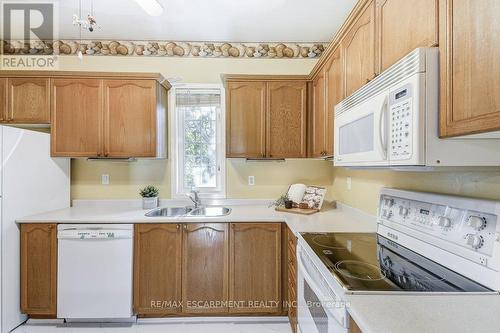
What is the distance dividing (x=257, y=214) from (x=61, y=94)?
6.79ft

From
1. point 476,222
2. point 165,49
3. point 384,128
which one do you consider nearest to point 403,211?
point 476,222

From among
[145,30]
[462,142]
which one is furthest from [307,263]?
[145,30]

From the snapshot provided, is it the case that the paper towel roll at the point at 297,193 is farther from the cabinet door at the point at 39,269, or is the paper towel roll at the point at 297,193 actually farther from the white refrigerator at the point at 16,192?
the white refrigerator at the point at 16,192

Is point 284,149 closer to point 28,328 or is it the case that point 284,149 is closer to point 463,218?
point 463,218

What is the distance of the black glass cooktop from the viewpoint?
94cm

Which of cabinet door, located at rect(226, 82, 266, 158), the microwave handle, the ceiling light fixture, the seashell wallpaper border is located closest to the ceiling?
the seashell wallpaper border

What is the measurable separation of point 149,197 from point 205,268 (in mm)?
920

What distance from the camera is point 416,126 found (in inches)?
35.4

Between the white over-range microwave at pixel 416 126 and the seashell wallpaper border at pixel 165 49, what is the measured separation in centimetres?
191

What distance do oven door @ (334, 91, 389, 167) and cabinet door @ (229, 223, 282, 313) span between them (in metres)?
0.93

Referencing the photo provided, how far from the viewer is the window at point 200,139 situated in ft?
9.23

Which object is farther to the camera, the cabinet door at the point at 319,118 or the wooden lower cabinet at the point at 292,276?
the cabinet door at the point at 319,118

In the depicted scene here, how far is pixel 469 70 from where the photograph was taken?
0.77 meters

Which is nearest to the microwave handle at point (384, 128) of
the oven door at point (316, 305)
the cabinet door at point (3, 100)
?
the oven door at point (316, 305)
